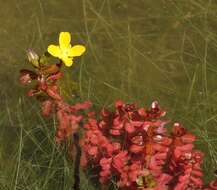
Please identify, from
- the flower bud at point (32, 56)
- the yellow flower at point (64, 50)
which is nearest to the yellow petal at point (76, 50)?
the yellow flower at point (64, 50)

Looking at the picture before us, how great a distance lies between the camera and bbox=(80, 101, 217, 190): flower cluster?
204 centimetres

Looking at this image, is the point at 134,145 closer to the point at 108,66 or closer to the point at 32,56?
the point at 32,56

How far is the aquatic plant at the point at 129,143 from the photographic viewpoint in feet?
6.69

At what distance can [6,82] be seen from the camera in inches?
109

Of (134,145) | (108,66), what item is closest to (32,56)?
(134,145)

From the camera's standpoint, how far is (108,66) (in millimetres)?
2857

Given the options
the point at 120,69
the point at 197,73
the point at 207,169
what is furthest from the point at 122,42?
the point at 207,169

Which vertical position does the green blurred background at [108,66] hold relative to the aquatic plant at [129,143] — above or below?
above

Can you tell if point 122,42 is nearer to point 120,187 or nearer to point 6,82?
point 6,82

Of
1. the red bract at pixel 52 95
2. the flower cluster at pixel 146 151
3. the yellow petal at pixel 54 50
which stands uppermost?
the yellow petal at pixel 54 50

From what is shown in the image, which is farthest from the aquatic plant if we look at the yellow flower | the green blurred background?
the green blurred background

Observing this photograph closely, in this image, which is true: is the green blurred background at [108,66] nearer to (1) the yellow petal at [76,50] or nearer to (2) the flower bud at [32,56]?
(1) the yellow petal at [76,50]

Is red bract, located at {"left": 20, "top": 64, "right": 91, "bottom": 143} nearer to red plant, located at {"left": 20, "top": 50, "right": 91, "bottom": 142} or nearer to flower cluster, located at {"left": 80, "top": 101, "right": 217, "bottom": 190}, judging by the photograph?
red plant, located at {"left": 20, "top": 50, "right": 91, "bottom": 142}

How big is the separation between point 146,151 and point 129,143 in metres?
0.10
